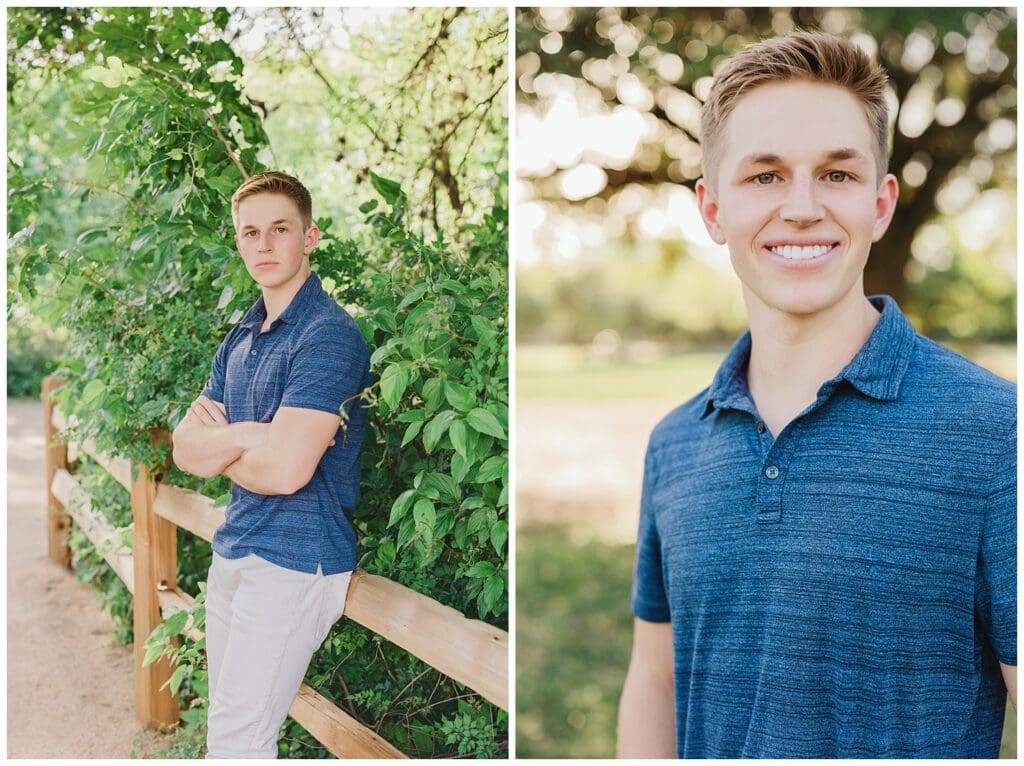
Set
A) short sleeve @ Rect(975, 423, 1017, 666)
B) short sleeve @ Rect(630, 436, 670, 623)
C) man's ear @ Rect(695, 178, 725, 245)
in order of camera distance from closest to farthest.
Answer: short sleeve @ Rect(975, 423, 1017, 666) < man's ear @ Rect(695, 178, 725, 245) < short sleeve @ Rect(630, 436, 670, 623)

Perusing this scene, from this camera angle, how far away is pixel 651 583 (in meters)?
1.81

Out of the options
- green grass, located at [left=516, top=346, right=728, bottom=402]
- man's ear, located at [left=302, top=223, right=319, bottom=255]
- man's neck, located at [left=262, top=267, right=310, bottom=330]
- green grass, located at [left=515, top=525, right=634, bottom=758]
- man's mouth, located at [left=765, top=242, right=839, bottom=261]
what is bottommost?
green grass, located at [left=515, top=525, right=634, bottom=758]

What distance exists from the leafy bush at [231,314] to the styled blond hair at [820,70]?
713mm

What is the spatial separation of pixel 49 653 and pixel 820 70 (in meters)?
2.31

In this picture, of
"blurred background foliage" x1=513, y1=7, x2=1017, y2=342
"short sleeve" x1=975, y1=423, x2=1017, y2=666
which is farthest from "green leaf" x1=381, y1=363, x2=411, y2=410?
"blurred background foliage" x1=513, y1=7, x2=1017, y2=342

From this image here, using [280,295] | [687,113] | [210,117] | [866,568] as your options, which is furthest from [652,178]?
[866,568]

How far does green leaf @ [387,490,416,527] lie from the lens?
1.91 m

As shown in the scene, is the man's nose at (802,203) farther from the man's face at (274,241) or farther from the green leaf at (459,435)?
the man's face at (274,241)

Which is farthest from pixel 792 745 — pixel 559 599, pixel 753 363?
pixel 559 599

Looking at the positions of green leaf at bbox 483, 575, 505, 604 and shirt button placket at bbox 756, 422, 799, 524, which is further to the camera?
green leaf at bbox 483, 575, 505, 604

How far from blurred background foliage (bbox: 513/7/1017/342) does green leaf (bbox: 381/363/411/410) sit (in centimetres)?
153

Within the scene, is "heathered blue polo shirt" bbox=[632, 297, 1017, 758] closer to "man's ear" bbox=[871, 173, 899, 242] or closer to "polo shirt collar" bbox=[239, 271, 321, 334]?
"man's ear" bbox=[871, 173, 899, 242]

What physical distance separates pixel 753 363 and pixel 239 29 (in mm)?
1553

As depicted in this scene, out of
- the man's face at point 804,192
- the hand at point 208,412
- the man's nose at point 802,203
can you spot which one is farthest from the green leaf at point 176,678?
the man's nose at point 802,203
